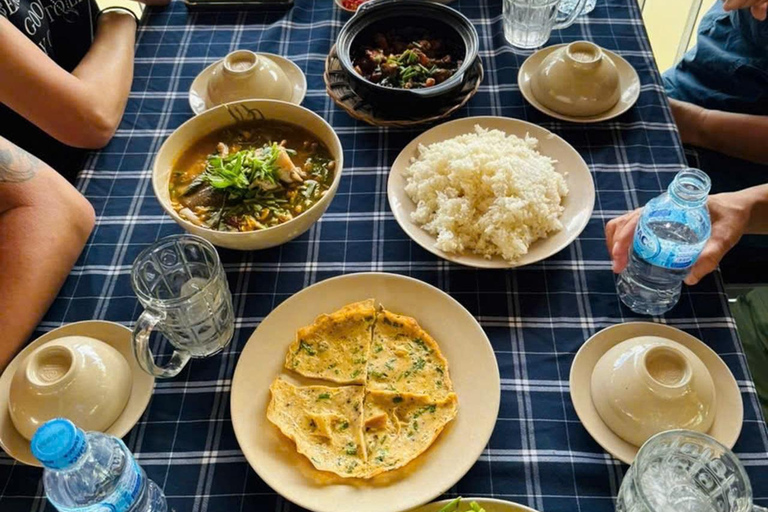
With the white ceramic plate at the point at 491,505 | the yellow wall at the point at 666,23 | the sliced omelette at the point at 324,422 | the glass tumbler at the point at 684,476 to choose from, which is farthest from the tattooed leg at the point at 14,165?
the yellow wall at the point at 666,23

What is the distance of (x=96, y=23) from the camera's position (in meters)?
1.91

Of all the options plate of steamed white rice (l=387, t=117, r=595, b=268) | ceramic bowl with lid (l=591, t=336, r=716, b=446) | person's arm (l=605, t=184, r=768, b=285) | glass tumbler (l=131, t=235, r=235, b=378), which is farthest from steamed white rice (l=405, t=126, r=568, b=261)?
glass tumbler (l=131, t=235, r=235, b=378)

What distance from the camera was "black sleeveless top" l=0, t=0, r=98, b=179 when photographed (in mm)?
1726

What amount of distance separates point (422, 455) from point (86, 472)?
20.9 inches

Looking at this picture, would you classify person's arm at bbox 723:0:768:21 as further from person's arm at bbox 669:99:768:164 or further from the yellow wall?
the yellow wall

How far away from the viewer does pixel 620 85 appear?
65.8 inches

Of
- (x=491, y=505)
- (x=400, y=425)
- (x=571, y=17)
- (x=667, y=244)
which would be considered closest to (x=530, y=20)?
(x=571, y=17)

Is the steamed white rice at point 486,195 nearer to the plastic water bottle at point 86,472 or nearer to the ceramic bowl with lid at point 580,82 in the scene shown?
the ceramic bowl with lid at point 580,82

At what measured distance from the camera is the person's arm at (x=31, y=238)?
1212 millimetres

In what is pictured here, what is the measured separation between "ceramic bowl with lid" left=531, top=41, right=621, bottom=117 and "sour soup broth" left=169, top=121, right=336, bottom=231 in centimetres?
65

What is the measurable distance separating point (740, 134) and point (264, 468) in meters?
1.62

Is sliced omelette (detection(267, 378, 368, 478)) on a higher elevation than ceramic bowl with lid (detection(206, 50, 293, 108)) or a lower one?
lower

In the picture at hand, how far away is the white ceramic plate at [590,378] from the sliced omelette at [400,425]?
25 cm

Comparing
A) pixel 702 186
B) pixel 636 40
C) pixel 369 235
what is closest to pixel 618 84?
pixel 636 40
